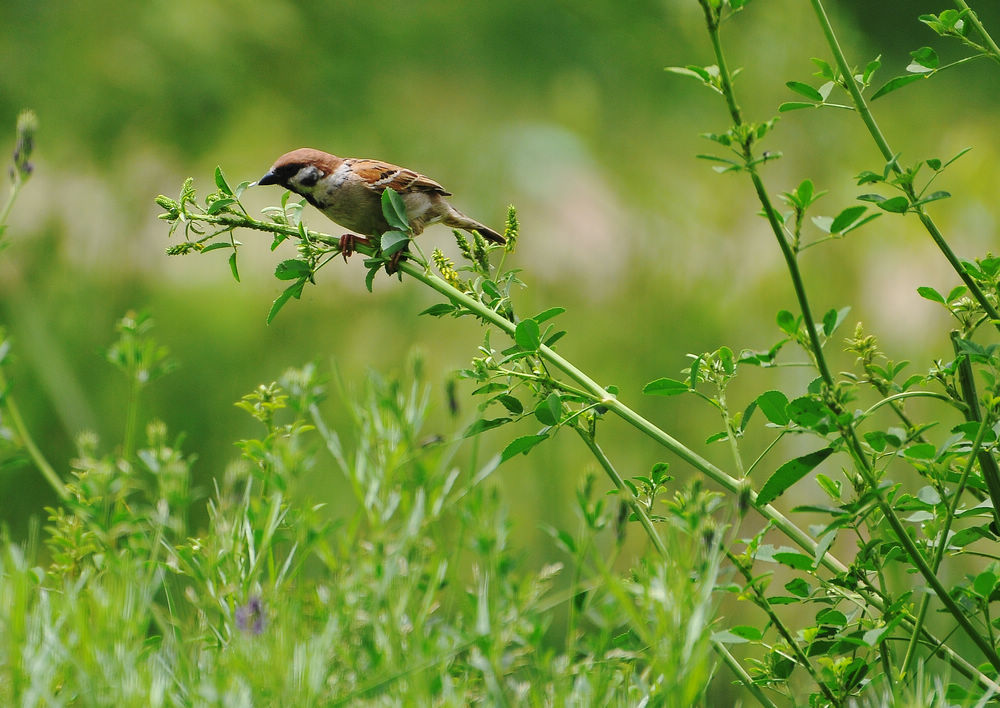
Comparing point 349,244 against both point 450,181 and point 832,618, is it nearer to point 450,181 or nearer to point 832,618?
point 832,618

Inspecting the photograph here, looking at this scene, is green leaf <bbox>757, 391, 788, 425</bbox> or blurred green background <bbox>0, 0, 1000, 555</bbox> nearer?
green leaf <bbox>757, 391, 788, 425</bbox>

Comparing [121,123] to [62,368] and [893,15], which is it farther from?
[893,15]

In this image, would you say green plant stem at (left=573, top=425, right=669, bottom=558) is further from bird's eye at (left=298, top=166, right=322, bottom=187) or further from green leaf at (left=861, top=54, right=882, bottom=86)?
bird's eye at (left=298, top=166, right=322, bottom=187)

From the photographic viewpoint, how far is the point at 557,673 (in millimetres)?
373

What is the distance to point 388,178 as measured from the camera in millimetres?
960

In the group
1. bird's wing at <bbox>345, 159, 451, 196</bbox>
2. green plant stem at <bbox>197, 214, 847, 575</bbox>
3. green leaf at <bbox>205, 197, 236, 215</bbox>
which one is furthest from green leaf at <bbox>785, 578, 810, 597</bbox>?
bird's wing at <bbox>345, 159, 451, 196</bbox>

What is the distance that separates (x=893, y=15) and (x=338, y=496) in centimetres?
147

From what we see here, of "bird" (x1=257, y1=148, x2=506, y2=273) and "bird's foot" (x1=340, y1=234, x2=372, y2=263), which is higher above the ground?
"bird" (x1=257, y1=148, x2=506, y2=273)

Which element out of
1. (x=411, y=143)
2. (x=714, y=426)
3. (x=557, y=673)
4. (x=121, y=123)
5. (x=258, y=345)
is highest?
(x=121, y=123)

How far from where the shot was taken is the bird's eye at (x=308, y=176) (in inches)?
37.1

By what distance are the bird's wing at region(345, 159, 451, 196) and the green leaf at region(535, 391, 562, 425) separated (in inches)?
18.0

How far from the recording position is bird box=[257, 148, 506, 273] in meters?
0.91

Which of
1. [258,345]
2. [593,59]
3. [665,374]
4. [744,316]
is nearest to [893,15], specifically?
[593,59]

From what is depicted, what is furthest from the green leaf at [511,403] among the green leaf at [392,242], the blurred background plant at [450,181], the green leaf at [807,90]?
the blurred background plant at [450,181]
